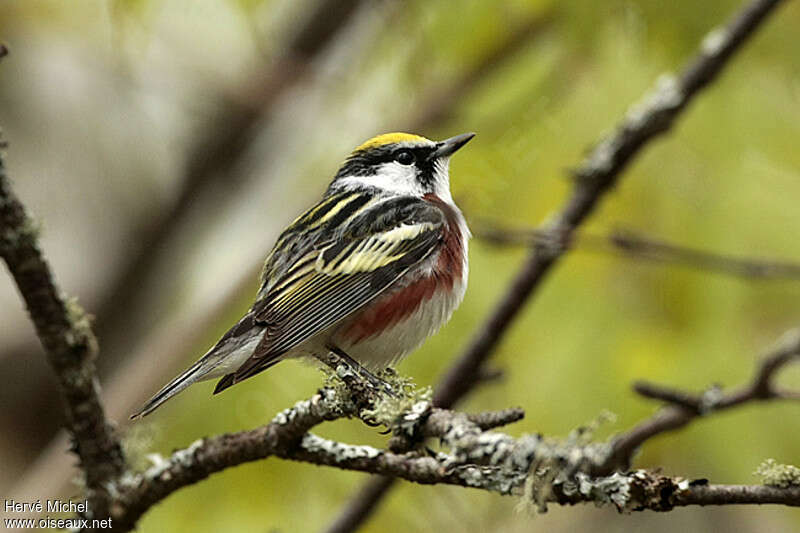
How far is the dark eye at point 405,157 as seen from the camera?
3875 mm

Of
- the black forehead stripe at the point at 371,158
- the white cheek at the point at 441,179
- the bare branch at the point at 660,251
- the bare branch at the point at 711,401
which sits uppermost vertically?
the black forehead stripe at the point at 371,158

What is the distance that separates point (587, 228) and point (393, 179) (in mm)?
1072

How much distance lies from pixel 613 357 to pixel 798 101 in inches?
50.9

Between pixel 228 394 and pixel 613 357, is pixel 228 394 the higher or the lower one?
the higher one

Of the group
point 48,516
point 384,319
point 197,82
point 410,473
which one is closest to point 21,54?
point 197,82

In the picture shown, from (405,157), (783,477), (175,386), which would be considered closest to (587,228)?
(405,157)

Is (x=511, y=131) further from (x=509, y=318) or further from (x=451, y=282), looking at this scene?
(x=451, y=282)

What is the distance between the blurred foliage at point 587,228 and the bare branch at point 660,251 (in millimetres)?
151

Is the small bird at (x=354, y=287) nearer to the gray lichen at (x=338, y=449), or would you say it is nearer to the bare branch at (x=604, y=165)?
the gray lichen at (x=338, y=449)

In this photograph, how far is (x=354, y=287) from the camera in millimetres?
3137

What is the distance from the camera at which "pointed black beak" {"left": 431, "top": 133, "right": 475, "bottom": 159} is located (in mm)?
3471

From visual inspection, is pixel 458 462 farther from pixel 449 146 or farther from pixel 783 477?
pixel 449 146

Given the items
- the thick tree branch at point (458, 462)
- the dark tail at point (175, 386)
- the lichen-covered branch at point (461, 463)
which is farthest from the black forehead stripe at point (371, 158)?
the lichen-covered branch at point (461, 463)

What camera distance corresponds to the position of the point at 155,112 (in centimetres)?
709
